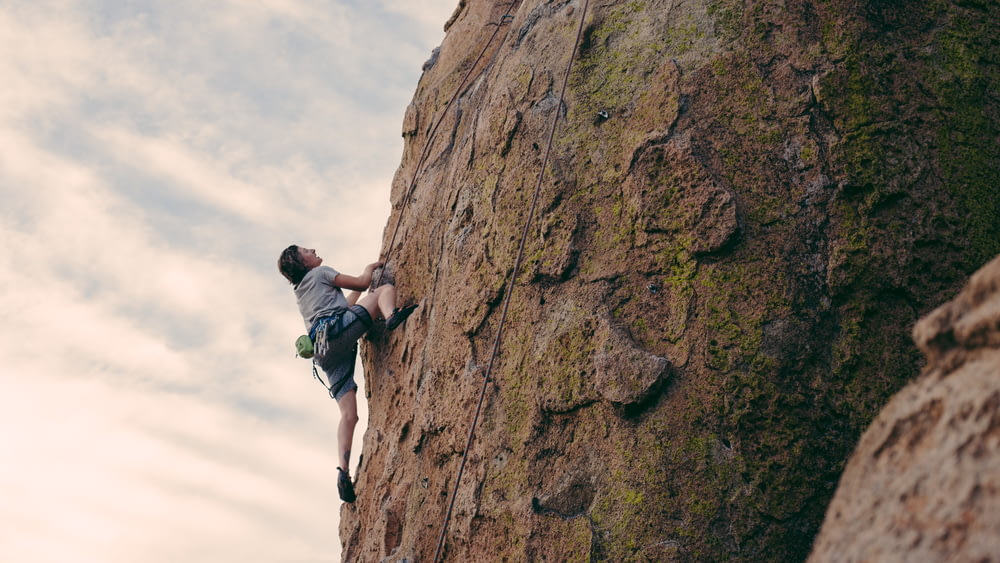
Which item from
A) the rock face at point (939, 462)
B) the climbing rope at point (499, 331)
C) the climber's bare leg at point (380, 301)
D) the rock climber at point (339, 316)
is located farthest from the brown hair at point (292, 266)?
the rock face at point (939, 462)

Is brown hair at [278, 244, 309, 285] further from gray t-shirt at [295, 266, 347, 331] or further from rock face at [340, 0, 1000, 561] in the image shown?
rock face at [340, 0, 1000, 561]

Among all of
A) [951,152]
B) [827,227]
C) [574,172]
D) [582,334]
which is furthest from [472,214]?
[951,152]

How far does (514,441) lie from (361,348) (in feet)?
9.83

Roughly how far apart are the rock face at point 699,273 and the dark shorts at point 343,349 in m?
1.15

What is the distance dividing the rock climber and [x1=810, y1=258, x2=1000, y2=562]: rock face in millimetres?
4859

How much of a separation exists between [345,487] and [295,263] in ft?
6.57

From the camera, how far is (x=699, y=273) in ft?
16.1

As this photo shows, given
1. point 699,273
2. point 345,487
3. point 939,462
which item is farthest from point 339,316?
point 939,462

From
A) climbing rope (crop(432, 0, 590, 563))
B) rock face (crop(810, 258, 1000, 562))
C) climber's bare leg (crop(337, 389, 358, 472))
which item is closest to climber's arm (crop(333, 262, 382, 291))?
climber's bare leg (crop(337, 389, 358, 472))

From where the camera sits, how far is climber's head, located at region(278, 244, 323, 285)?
7.67m

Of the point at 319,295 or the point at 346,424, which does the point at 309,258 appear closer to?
the point at 319,295

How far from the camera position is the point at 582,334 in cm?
505

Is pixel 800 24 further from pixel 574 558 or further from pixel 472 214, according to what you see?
pixel 574 558

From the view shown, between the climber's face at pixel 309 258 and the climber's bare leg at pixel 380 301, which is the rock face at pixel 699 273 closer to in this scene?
the climber's bare leg at pixel 380 301
